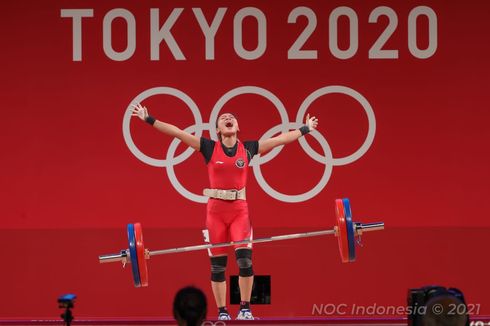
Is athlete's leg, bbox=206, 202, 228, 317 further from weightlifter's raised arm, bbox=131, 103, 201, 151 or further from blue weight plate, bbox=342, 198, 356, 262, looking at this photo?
blue weight plate, bbox=342, 198, 356, 262

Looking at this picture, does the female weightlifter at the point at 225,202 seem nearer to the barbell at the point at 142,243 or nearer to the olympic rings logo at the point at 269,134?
the barbell at the point at 142,243

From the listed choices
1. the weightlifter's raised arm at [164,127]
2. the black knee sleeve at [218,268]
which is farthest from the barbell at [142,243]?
the weightlifter's raised arm at [164,127]

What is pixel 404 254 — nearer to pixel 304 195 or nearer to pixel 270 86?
pixel 304 195

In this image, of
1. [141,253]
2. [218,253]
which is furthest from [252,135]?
[141,253]

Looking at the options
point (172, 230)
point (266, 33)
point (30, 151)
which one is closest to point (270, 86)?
point (266, 33)

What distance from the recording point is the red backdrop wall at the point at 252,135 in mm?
7766

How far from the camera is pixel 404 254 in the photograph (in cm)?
775

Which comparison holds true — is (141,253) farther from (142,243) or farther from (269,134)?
(269,134)

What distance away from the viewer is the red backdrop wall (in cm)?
777

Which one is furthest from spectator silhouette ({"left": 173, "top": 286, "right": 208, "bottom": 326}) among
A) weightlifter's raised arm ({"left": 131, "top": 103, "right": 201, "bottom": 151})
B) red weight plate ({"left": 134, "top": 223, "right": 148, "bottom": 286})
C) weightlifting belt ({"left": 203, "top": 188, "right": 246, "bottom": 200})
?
weightlifter's raised arm ({"left": 131, "top": 103, "right": 201, "bottom": 151})

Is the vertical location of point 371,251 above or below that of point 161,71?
below

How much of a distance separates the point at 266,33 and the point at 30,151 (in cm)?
229

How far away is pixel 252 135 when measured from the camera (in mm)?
7773

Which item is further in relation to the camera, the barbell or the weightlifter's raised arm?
the weightlifter's raised arm
